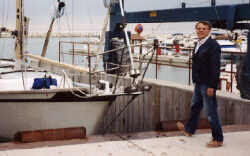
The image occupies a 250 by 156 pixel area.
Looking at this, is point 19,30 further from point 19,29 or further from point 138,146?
point 138,146

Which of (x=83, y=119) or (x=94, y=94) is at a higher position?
(x=94, y=94)

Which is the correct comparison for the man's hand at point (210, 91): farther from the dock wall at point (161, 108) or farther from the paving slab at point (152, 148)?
the dock wall at point (161, 108)

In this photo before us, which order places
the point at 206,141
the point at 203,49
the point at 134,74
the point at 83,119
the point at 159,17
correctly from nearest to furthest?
1. the point at 203,49
2. the point at 206,141
3. the point at 134,74
4. the point at 83,119
5. the point at 159,17

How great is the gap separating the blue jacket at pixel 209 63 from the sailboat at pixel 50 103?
8.81 ft

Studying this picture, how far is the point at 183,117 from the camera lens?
9250mm

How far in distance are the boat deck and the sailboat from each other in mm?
2056

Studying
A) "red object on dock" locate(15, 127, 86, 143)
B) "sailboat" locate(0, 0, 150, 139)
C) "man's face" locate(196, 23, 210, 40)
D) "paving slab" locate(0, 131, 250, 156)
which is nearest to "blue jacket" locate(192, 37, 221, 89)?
"man's face" locate(196, 23, 210, 40)

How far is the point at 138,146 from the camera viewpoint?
17.4 ft

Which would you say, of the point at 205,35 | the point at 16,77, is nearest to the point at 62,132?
the point at 205,35

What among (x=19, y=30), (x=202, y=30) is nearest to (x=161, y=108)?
(x=202, y=30)

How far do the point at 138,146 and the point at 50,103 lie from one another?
3.24 metres

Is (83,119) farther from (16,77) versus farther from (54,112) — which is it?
(16,77)

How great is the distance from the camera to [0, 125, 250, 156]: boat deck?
500cm

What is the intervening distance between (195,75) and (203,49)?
18.8 inches
